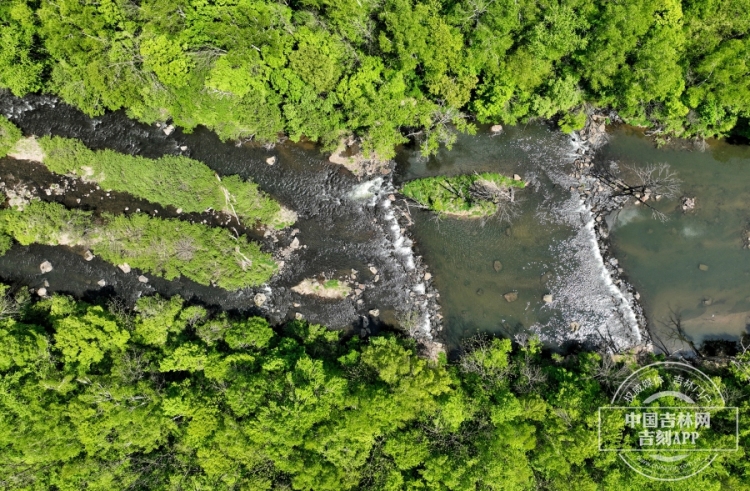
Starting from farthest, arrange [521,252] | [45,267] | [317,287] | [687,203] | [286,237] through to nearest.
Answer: [521,252] → [317,287] → [286,237] → [687,203] → [45,267]

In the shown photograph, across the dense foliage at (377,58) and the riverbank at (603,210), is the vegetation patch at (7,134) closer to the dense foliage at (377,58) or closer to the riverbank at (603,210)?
the dense foliage at (377,58)

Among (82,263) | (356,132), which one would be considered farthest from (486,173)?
(82,263)

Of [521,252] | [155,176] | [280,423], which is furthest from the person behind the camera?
[521,252]

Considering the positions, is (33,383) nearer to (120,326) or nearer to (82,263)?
(120,326)

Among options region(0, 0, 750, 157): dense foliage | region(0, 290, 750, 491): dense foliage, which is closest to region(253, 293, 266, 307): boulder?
region(0, 290, 750, 491): dense foliage

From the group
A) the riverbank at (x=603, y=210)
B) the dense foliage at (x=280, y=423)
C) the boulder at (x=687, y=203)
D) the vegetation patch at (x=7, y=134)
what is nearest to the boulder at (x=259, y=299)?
the dense foliage at (x=280, y=423)

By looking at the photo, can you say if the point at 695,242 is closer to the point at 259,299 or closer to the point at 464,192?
the point at 464,192

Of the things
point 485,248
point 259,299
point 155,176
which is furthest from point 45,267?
point 485,248
